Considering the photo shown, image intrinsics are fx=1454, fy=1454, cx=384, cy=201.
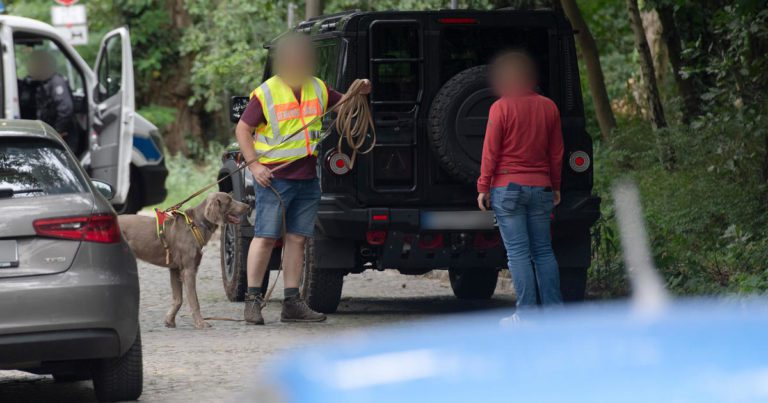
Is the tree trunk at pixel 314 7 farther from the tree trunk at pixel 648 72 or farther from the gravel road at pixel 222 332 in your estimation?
the tree trunk at pixel 648 72

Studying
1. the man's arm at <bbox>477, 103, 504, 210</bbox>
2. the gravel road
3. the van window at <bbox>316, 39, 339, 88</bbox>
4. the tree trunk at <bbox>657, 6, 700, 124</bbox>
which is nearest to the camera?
the gravel road

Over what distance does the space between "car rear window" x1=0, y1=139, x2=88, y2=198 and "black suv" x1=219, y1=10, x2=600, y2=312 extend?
321cm

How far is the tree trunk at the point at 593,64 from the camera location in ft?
55.5

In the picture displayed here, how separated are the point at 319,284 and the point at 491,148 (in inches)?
81.6

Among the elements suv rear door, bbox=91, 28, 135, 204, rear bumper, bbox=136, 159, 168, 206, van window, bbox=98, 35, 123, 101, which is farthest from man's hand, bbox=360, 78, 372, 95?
rear bumper, bbox=136, 159, 168, 206

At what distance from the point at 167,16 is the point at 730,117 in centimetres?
1945

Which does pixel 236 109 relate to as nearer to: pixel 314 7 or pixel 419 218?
pixel 419 218

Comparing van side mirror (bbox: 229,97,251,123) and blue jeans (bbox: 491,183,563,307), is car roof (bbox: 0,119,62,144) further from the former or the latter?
van side mirror (bbox: 229,97,251,123)

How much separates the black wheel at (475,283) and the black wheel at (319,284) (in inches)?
64.3

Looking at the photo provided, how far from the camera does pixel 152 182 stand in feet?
58.4

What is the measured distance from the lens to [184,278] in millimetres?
9867

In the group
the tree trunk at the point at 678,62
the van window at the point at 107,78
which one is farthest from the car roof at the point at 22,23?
the tree trunk at the point at 678,62

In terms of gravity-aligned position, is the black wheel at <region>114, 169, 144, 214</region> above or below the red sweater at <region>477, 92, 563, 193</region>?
below

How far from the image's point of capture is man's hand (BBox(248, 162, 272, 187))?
989 centimetres
